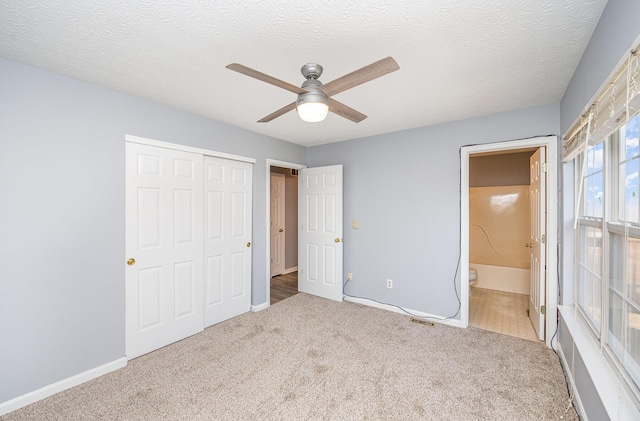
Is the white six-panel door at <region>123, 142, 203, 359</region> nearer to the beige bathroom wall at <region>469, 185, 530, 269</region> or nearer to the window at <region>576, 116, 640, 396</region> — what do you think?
the window at <region>576, 116, 640, 396</region>

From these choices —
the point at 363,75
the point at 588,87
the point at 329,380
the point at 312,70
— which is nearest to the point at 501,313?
the point at 329,380

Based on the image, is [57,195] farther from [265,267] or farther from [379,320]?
[379,320]

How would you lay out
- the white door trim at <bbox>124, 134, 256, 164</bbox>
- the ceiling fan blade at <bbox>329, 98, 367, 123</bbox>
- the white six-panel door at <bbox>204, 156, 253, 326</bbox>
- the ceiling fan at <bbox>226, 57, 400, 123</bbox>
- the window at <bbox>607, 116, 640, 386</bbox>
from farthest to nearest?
the white six-panel door at <bbox>204, 156, 253, 326</bbox>
the white door trim at <bbox>124, 134, 256, 164</bbox>
the ceiling fan blade at <bbox>329, 98, 367, 123</bbox>
the ceiling fan at <bbox>226, 57, 400, 123</bbox>
the window at <bbox>607, 116, 640, 386</bbox>

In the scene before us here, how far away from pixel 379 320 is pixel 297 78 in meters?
2.74

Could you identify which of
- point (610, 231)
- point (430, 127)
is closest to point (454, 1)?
point (610, 231)

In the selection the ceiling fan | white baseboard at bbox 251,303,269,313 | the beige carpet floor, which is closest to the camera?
the ceiling fan

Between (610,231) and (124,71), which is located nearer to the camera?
(610,231)

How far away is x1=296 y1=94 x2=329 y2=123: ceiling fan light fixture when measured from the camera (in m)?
1.53

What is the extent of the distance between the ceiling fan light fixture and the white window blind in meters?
1.30

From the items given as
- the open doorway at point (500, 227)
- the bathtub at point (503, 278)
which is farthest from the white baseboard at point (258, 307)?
the bathtub at point (503, 278)

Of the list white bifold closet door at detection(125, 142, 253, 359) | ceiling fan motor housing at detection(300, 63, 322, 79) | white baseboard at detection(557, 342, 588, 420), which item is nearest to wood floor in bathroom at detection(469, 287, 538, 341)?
white baseboard at detection(557, 342, 588, 420)

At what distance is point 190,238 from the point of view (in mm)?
2865

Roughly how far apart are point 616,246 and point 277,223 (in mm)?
4756

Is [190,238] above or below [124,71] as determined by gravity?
below
